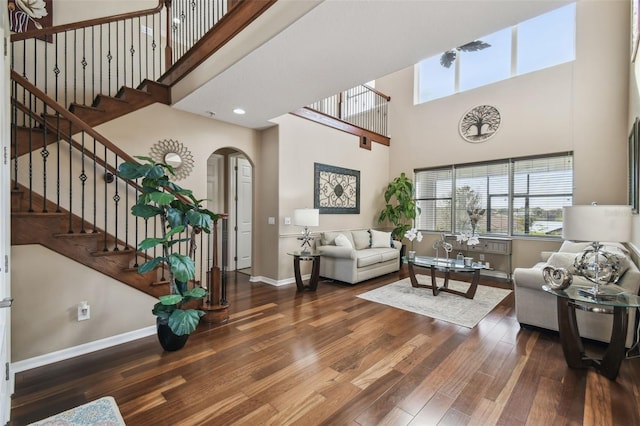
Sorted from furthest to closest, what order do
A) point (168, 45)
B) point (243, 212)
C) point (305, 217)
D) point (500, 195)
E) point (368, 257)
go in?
point (243, 212) → point (500, 195) → point (368, 257) → point (305, 217) → point (168, 45)

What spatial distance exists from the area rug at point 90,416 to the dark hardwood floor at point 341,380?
0.24 ft

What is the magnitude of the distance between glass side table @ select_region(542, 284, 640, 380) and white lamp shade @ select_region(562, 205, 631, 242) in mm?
472

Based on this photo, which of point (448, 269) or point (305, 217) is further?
point (305, 217)

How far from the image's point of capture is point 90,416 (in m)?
1.76

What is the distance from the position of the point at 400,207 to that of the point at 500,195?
1958 mm

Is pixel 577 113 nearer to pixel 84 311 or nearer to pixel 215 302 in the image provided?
pixel 215 302

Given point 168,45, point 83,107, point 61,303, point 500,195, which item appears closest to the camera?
point 61,303

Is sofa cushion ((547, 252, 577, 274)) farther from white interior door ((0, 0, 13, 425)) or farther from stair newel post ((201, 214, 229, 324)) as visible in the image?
white interior door ((0, 0, 13, 425))

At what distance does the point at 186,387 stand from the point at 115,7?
5483 millimetres

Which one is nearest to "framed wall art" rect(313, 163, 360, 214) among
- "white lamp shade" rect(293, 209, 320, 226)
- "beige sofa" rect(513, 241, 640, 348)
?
"white lamp shade" rect(293, 209, 320, 226)

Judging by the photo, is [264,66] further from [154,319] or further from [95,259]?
[154,319]

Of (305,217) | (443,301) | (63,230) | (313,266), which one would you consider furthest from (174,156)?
(443,301)

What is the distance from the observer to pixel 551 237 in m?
5.15

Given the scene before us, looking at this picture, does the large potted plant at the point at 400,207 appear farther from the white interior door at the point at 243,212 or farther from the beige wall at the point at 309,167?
the white interior door at the point at 243,212
